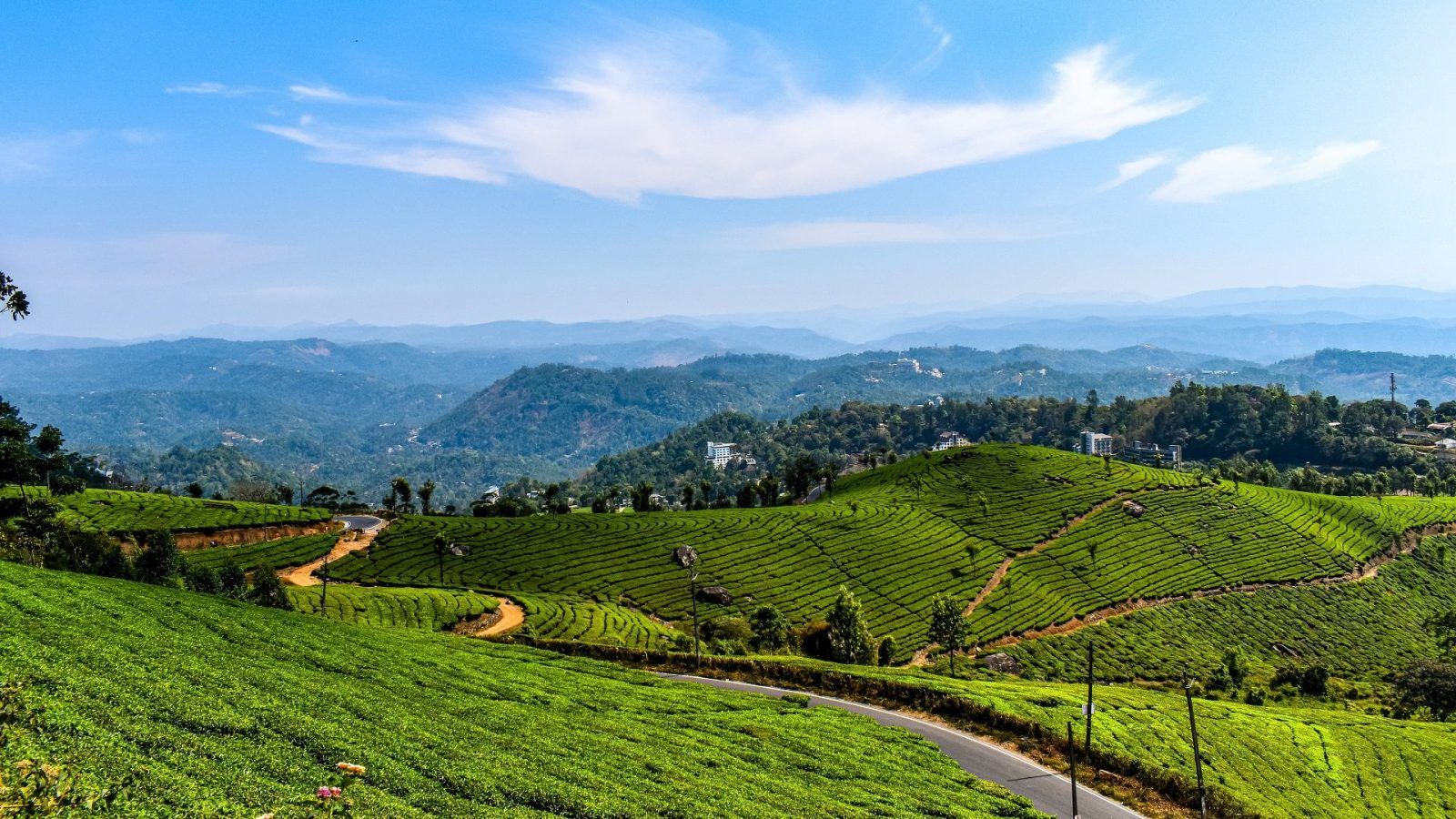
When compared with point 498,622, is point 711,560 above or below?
below

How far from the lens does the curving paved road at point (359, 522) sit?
107494 millimetres

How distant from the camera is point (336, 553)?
95125 millimetres

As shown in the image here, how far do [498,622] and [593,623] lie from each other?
8.50 meters

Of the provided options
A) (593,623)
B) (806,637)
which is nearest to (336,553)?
(593,623)

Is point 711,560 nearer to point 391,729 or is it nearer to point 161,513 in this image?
point 161,513

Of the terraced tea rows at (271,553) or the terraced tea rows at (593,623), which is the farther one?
the terraced tea rows at (271,553)

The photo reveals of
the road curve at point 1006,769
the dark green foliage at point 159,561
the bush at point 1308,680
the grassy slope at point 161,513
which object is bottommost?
the bush at point 1308,680

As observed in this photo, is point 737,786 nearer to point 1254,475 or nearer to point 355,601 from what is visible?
point 355,601

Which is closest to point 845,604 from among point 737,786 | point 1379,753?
point 1379,753

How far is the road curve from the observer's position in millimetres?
29922

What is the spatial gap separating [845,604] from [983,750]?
29.1 meters

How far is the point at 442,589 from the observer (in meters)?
80.2

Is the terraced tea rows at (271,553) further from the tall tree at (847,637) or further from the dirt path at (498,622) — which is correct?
the tall tree at (847,637)

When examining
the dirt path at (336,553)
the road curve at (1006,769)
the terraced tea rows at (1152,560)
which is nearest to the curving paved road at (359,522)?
the dirt path at (336,553)
